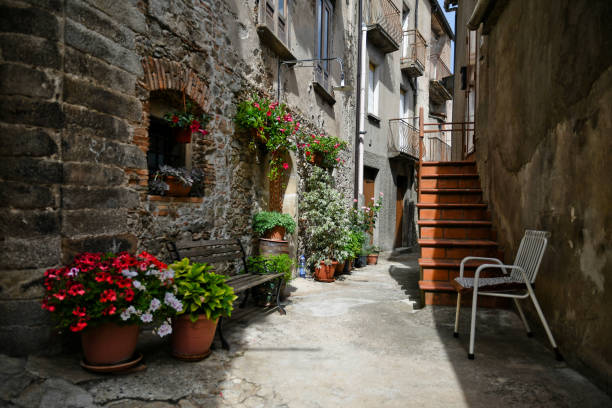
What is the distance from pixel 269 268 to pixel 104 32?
283 centimetres

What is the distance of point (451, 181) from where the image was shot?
630cm

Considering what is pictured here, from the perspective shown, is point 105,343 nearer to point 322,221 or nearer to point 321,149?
point 322,221

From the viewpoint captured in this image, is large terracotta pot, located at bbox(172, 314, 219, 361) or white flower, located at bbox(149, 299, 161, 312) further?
large terracotta pot, located at bbox(172, 314, 219, 361)

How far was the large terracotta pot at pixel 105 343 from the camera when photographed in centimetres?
244

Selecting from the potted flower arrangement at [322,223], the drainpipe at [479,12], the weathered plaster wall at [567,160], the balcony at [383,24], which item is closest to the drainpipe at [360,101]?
the balcony at [383,24]

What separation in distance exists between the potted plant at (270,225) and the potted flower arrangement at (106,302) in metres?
2.49

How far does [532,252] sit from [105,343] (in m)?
3.31

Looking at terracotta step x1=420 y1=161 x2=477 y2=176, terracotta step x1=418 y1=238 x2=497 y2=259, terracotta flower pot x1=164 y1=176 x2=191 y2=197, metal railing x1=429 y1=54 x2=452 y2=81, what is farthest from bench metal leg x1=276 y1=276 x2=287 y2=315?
metal railing x1=429 y1=54 x2=452 y2=81

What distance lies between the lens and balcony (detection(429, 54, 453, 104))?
1513cm

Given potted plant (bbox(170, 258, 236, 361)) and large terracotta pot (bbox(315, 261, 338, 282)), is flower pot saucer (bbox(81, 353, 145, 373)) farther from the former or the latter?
large terracotta pot (bbox(315, 261, 338, 282))

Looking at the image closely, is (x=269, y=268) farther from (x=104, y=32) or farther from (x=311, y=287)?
(x=104, y=32)

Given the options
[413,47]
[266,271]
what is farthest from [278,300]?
[413,47]

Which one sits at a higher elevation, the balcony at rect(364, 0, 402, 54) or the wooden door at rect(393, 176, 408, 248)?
the balcony at rect(364, 0, 402, 54)

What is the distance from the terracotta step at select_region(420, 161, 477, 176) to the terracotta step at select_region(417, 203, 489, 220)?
3.38 ft
